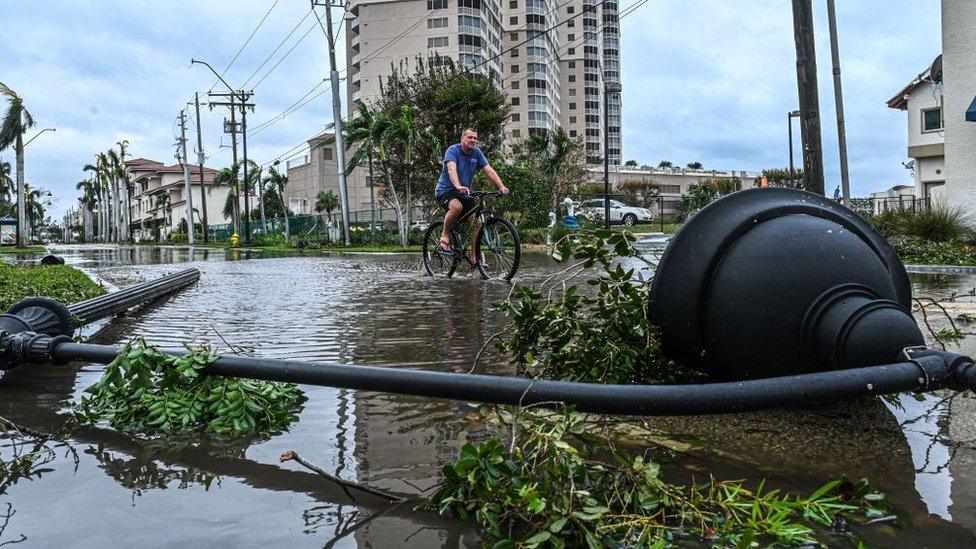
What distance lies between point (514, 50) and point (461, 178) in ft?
405

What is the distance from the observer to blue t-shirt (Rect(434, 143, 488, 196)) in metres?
11.2

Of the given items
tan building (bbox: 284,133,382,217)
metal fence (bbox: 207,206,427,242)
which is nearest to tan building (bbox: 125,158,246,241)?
tan building (bbox: 284,133,382,217)

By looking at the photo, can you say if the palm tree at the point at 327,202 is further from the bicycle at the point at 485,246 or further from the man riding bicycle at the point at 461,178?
the man riding bicycle at the point at 461,178

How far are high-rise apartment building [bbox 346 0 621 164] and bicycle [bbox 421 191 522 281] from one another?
44.1 m

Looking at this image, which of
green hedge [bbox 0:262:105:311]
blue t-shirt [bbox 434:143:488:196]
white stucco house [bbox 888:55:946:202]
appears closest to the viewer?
green hedge [bbox 0:262:105:311]

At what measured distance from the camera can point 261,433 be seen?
361 centimetres

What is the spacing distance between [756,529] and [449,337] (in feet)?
14.1

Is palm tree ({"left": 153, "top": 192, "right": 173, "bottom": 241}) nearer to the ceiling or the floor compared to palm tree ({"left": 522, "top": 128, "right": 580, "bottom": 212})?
nearer to the ceiling

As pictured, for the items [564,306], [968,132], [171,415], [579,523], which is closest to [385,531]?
[579,523]

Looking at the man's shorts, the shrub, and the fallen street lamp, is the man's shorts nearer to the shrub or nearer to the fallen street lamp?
the fallen street lamp

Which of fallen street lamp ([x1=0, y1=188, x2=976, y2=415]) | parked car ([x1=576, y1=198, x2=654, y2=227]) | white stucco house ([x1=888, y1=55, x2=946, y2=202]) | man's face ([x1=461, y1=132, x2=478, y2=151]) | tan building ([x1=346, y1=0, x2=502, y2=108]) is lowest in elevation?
fallen street lamp ([x1=0, y1=188, x2=976, y2=415])

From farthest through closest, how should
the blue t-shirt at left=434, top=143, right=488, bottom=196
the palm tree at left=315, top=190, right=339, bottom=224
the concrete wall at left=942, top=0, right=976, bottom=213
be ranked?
the palm tree at left=315, top=190, right=339, bottom=224, the concrete wall at left=942, top=0, right=976, bottom=213, the blue t-shirt at left=434, top=143, right=488, bottom=196

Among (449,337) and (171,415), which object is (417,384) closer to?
(171,415)

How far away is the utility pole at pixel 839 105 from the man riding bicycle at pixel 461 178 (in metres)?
13.0
